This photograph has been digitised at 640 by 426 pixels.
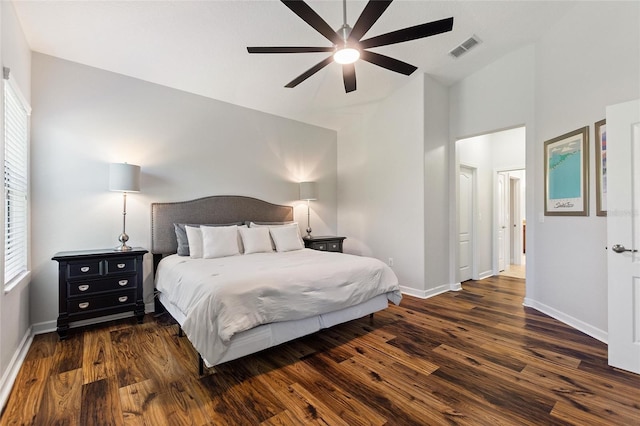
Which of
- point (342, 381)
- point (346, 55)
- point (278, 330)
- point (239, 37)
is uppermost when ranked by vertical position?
point (239, 37)

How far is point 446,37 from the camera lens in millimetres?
3363

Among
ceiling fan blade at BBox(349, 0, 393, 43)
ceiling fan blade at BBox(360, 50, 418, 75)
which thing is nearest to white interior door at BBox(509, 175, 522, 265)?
ceiling fan blade at BBox(360, 50, 418, 75)

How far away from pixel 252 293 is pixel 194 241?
1658 millimetres

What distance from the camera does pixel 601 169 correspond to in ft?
8.88

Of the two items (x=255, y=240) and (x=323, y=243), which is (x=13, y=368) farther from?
(x=323, y=243)

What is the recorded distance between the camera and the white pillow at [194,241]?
3.34 m

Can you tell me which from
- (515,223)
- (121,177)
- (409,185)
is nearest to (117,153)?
(121,177)

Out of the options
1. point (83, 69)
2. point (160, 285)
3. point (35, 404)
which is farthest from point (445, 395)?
point (83, 69)

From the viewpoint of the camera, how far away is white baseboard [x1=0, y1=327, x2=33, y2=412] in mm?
1821

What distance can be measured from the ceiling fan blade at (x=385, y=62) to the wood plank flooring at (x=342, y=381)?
249 cm

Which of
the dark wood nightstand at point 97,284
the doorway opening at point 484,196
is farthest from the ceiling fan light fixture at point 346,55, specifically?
the doorway opening at point 484,196

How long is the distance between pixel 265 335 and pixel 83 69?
11.6ft

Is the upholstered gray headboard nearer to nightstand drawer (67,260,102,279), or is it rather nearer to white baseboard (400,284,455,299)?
nightstand drawer (67,260,102,279)

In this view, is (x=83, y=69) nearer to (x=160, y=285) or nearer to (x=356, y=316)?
(x=160, y=285)
